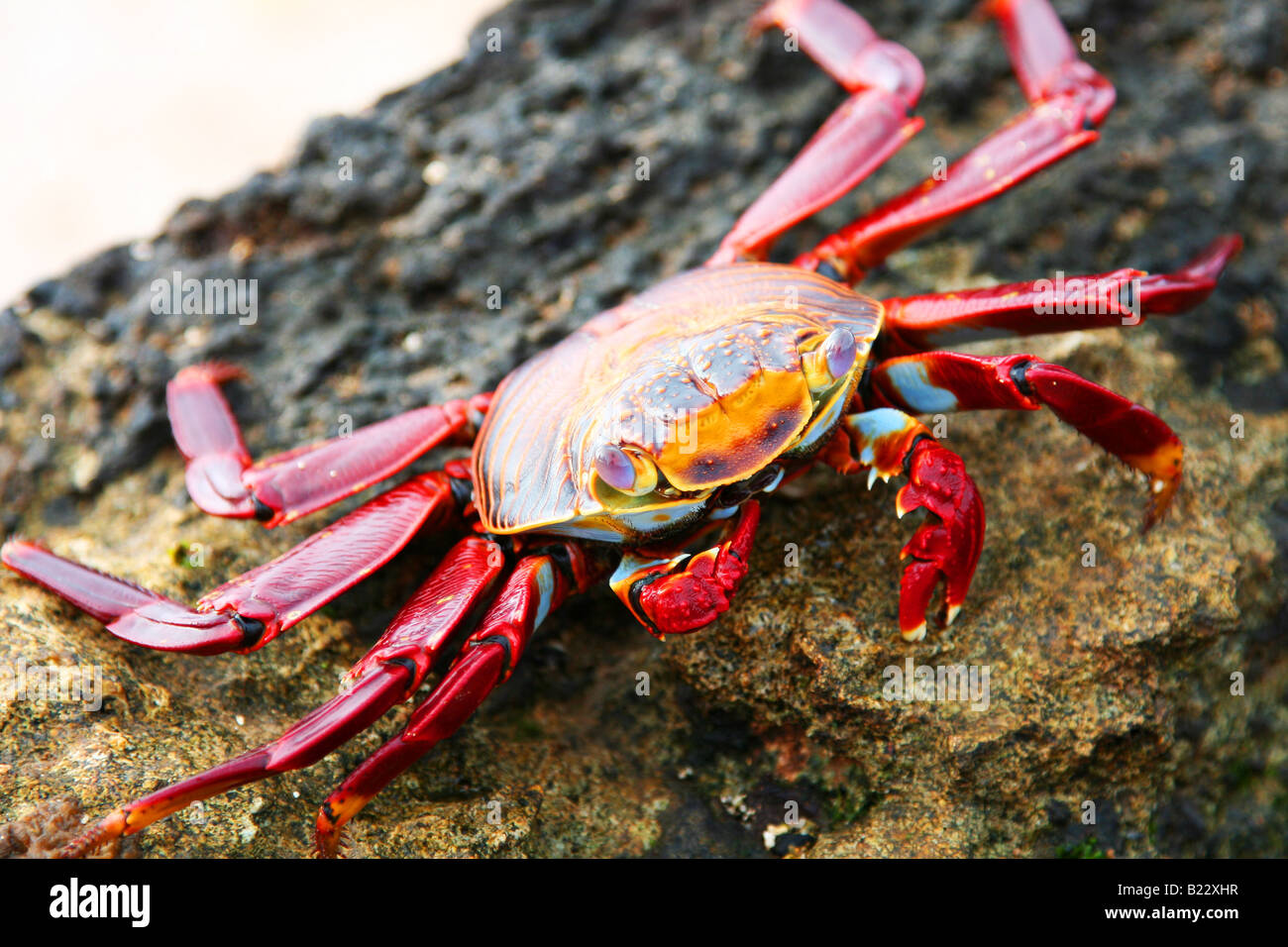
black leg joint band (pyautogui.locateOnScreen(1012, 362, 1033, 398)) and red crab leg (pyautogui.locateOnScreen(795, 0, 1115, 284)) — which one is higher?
red crab leg (pyautogui.locateOnScreen(795, 0, 1115, 284))

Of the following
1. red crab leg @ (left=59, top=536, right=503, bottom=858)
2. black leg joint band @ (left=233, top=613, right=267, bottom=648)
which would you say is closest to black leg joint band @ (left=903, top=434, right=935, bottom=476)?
red crab leg @ (left=59, top=536, right=503, bottom=858)

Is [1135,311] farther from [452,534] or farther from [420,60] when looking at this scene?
[420,60]

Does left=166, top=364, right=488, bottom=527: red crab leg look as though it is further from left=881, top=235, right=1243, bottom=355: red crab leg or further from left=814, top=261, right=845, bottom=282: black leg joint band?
left=881, top=235, right=1243, bottom=355: red crab leg

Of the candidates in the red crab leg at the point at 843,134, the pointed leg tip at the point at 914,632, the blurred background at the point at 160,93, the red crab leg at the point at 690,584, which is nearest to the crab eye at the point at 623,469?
the red crab leg at the point at 690,584

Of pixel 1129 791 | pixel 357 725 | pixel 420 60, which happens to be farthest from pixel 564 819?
pixel 420 60

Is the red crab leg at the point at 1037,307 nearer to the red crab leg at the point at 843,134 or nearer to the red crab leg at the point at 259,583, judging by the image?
the red crab leg at the point at 843,134

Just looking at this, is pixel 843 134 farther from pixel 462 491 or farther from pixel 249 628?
pixel 249 628
